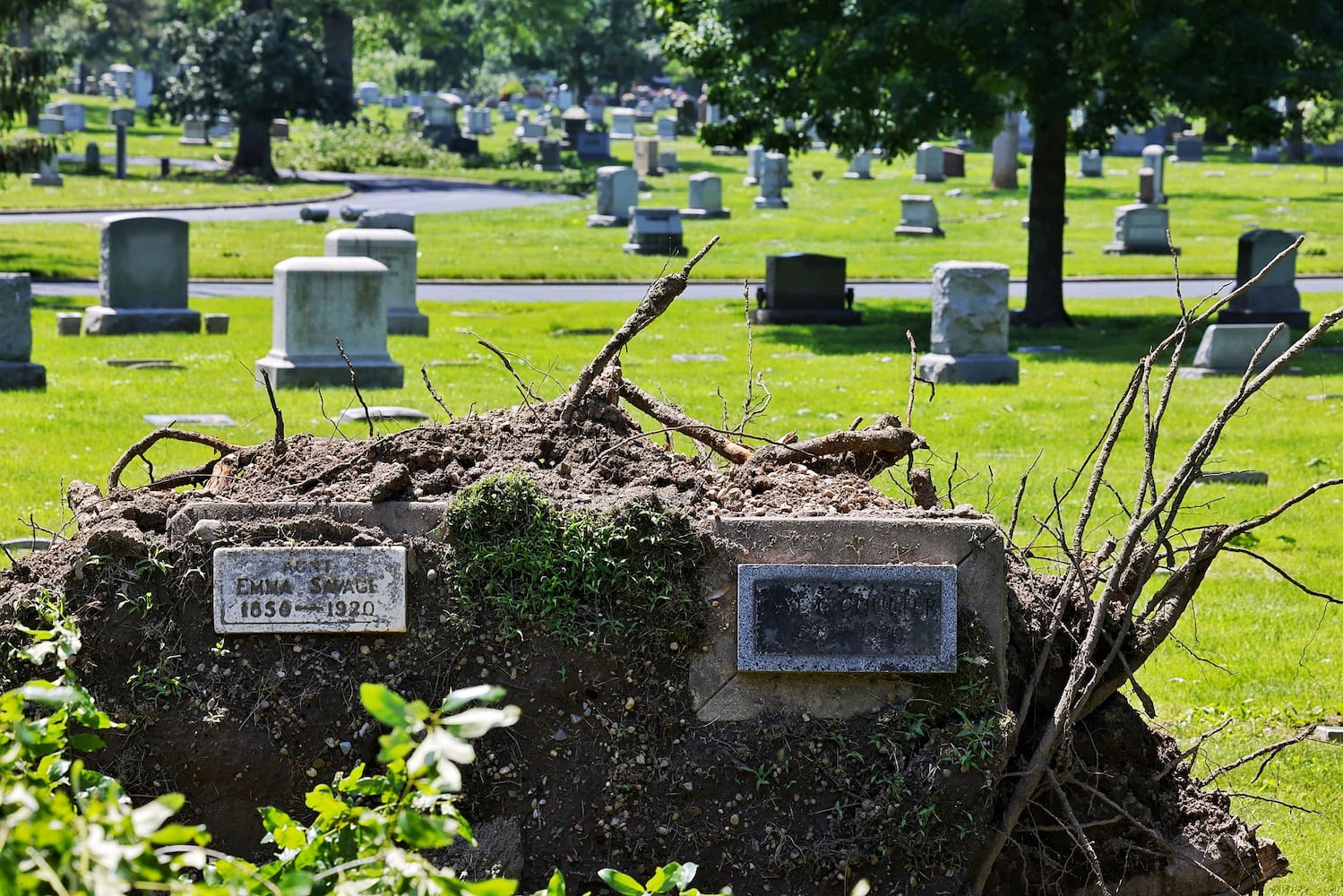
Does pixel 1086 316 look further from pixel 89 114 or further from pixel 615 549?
pixel 89 114

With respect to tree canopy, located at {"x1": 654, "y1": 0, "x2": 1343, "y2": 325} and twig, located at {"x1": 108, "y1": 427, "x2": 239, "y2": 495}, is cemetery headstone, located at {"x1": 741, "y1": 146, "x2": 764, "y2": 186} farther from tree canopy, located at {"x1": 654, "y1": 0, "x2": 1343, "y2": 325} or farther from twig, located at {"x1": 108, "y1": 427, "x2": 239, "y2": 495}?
twig, located at {"x1": 108, "y1": 427, "x2": 239, "y2": 495}

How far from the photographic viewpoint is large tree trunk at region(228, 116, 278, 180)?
43.5 meters

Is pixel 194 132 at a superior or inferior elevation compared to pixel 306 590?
superior

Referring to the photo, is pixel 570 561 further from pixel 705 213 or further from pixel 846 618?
pixel 705 213

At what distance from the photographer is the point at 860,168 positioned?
46250mm

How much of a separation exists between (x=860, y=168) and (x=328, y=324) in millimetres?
32912

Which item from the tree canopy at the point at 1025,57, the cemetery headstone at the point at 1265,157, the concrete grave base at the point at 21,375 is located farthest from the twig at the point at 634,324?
the cemetery headstone at the point at 1265,157

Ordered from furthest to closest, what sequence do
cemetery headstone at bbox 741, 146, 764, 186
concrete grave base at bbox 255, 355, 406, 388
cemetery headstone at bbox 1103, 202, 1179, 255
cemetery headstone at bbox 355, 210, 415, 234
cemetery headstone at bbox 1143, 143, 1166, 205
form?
cemetery headstone at bbox 741, 146, 764, 186, cemetery headstone at bbox 1143, 143, 1166, 205, cemetery headstone at bbox 1103, 202, 1179, 255, cemetery headstone at bbox 355, 210, 415, 234, concrete grave base at bbox 255, 355, 406, 388

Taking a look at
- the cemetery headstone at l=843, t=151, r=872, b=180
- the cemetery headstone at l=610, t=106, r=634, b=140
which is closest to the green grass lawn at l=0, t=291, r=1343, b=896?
the cemetery headstone at l=843, t=151, r=872, b=180

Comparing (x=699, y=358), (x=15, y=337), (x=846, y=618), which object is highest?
(x=846, y=618)

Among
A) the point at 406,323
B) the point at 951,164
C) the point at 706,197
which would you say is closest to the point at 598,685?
the point at 406,323

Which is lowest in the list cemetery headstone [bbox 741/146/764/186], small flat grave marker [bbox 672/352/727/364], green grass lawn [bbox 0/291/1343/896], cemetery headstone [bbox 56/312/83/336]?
green grass lawn [bbox 0/291/1343/896]

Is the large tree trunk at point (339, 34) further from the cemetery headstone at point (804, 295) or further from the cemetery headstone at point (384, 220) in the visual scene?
the cemetery headstone at point (804, 295)

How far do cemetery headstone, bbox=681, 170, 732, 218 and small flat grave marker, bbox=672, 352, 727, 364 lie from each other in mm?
18736
